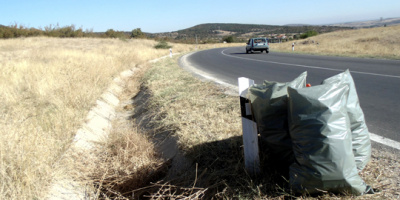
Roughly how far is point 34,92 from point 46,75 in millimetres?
1380

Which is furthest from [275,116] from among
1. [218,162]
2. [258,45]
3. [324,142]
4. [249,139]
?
[258,45]

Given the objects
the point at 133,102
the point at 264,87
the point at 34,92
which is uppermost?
the point at 264,87

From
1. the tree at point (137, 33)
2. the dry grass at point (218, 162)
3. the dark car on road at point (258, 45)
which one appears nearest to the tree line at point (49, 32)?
the tree at point (137, 33)

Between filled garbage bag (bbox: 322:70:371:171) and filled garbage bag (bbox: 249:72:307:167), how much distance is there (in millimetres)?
385

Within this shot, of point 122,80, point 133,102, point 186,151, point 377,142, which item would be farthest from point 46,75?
point 377,142

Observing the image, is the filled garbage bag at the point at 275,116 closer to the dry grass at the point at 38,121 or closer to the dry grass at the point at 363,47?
A: the dry grass at the point at 38,121

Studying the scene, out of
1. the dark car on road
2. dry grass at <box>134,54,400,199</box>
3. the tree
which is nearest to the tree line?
the tree

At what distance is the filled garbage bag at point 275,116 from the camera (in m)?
2.59

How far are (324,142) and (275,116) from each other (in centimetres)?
59

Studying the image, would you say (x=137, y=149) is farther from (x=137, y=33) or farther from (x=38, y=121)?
(x=137, y=33)

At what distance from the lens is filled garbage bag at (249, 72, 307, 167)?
259 centimetres

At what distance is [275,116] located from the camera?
8.61ft

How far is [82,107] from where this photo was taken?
19.5ft

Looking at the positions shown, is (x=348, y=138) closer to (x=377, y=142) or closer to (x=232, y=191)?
(x=232, y=191)
